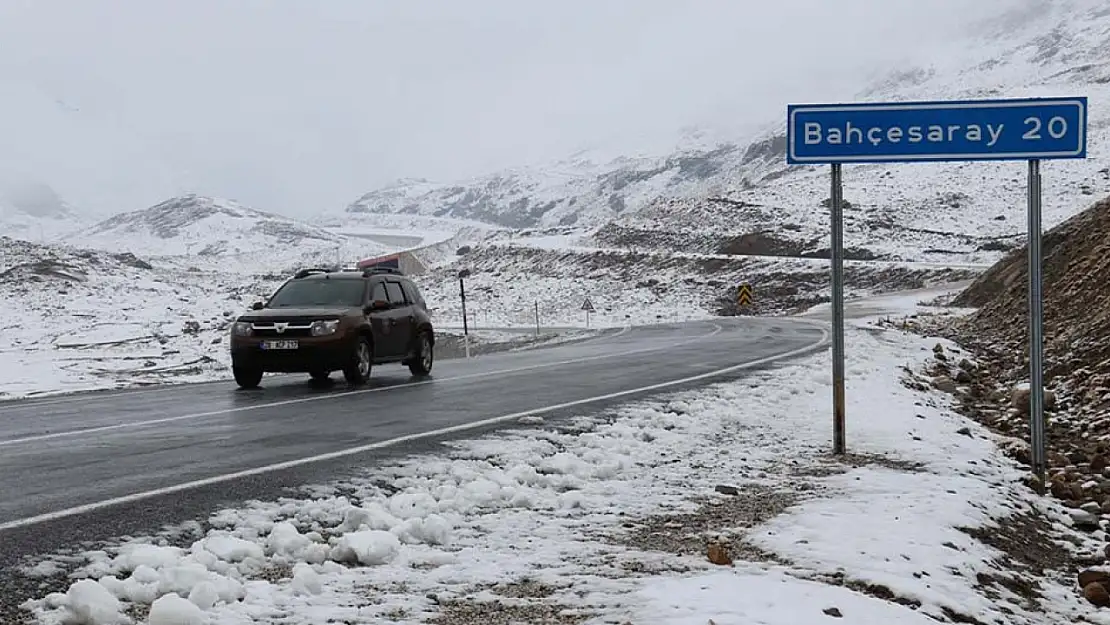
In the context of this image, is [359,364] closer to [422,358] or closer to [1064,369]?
[422,358]

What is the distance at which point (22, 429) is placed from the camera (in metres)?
10.2

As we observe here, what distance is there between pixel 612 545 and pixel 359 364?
899 cm

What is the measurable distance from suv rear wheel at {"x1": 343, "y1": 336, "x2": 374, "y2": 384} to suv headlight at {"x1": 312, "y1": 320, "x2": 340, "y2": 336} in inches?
18.8

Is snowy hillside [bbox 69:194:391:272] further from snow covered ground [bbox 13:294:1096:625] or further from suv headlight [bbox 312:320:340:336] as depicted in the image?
snow covered ground [bbox 13:294:1096:625]

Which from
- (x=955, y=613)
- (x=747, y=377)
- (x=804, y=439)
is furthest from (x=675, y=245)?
(x=955, y=613)

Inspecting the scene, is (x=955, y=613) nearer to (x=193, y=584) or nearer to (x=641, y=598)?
(x=641, y=598)

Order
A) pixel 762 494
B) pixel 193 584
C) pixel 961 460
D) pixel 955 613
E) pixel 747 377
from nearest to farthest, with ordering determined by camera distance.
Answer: pixel 193 584 → pixel 955 613 → pixel 762 494 → pixel 961 460 → pixel 747 377

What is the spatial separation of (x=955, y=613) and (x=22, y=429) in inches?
336

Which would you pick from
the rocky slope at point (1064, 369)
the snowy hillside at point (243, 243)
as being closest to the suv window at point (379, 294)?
the rocky slope at point (1064, 369)

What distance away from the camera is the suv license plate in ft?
45.1

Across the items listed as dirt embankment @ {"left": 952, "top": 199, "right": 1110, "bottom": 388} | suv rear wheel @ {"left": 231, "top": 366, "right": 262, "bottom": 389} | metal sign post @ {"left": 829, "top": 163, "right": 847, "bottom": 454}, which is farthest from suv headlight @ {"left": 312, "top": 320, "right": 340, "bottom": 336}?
dirt embankment @ {"left": 952, "top": 199, "right": 1110, "bottom": 388}

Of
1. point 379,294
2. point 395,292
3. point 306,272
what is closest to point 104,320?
point 306,272

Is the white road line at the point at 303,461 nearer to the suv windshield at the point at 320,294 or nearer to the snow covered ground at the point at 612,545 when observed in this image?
the snow covered ground at the point at 612,545

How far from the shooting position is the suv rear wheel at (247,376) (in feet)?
46.6
